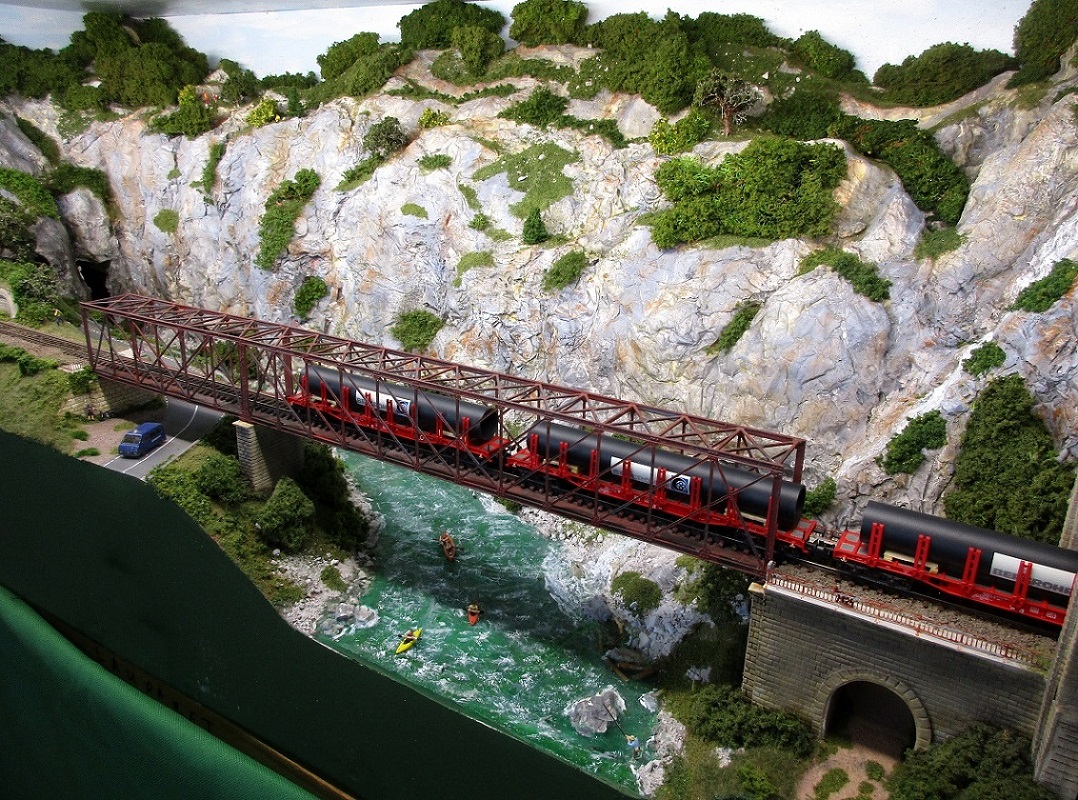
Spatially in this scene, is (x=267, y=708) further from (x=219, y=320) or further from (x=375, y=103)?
(x=375, y=103)

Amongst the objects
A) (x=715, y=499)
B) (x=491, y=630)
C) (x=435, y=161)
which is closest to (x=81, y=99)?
(x=435, y=161)

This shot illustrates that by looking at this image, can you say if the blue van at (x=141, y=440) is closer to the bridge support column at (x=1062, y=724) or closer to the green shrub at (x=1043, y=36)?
the bridge support column at (x=1062, y=724)

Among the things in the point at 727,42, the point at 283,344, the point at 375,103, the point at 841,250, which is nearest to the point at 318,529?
the point at 283,344

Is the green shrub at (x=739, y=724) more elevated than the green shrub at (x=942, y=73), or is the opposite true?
the green shrub at (x=942, y=73)

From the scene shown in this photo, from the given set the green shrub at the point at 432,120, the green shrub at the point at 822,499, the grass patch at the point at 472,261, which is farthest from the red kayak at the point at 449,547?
the green shrub at the point at 432,120

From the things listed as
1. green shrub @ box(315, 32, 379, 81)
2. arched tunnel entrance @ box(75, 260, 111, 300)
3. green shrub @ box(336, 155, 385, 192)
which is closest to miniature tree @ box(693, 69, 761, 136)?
green shrub @ box(336, 155, 385, 192)

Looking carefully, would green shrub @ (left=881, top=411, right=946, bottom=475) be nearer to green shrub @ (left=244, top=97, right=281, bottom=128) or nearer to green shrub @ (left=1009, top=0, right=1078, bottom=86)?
green shrub @ (left=1009, top=0, right=1078, bottom=86)
